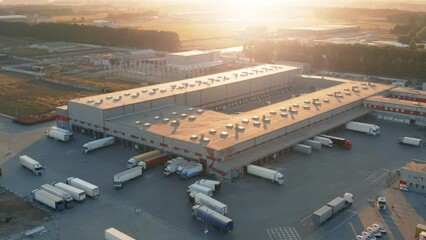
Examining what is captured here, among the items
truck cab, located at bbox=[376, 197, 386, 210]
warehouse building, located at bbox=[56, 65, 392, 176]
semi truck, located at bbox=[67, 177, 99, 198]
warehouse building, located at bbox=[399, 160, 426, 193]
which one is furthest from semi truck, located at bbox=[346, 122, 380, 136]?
semi truck, located at bbox=[67, 177, 99, 198]

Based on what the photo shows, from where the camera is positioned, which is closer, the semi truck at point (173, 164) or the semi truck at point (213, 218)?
the semi truck at point (213, 218)

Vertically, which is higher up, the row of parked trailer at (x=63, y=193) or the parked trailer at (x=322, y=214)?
the parked trailer at (x=322, y=214)

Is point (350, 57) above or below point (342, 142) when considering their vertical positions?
above

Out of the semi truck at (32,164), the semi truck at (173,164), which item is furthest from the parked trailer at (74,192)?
the semi truck at (173,164)

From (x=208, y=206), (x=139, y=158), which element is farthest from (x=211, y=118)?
(x=208, y=206)

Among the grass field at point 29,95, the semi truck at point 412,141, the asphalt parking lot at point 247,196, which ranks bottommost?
the grass field at point 29,95

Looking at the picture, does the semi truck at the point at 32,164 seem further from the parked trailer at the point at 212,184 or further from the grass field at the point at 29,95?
the grass field at the point at 29,95

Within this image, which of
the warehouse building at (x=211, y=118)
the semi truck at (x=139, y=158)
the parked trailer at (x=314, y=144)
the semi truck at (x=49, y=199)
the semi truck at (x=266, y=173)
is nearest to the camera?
the semi truck at (x=49, y=199)

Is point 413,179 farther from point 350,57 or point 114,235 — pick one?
point 350,57
